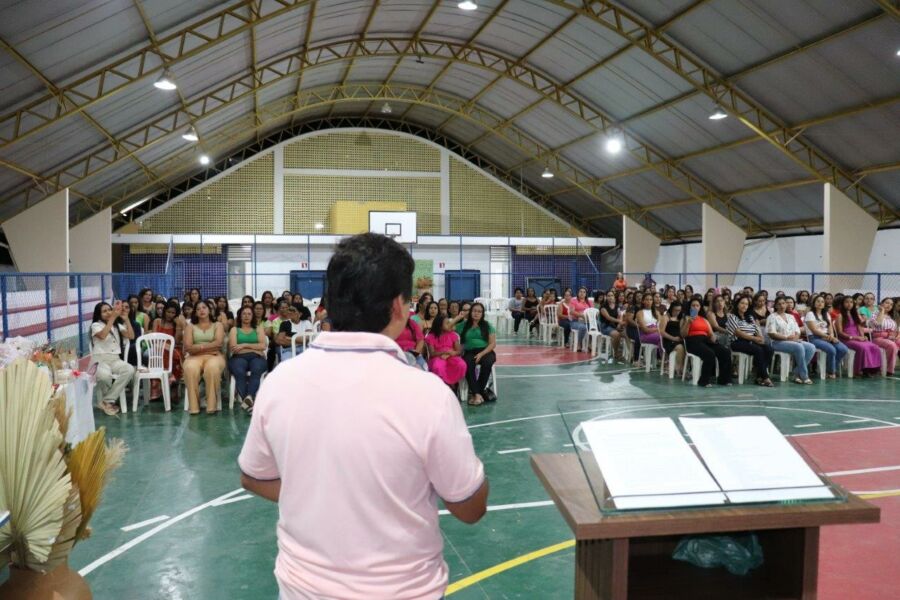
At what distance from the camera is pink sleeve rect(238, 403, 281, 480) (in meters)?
1.28

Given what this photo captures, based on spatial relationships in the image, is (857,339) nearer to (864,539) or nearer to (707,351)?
(707,351)

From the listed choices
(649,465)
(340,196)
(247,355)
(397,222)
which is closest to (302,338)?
(247,355)

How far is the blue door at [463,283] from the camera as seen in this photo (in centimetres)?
2206

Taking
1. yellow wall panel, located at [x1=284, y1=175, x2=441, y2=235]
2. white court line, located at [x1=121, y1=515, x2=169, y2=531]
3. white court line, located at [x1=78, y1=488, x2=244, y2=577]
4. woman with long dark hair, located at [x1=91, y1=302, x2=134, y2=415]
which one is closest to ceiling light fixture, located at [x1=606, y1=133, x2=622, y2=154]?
yellow wall panel, located at [x1=284, y1=175, x2=441, y2=235]

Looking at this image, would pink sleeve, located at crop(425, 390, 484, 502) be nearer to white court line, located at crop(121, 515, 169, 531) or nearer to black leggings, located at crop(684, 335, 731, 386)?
white court line, located at crop(121, 515, 169, 531)

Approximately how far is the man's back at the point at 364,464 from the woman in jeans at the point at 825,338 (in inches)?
335

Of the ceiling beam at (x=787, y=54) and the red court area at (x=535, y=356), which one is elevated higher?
the ceiling beam at (x=787, y=54)

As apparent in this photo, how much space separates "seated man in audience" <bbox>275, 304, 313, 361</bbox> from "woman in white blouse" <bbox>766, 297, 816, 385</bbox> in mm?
5436

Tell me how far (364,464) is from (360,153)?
22017 mm

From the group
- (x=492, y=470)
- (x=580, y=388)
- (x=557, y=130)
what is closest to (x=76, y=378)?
(x=492, y=470)

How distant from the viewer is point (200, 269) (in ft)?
69.5

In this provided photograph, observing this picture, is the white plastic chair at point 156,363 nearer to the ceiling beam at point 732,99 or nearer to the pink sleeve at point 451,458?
the pink sleeve at point 451,458

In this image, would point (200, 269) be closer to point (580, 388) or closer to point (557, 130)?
point (557, 130)

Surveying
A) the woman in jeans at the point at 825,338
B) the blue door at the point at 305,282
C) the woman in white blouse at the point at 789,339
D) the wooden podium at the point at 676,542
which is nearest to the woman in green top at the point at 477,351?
the woman in white blouse at the point at 789,339
